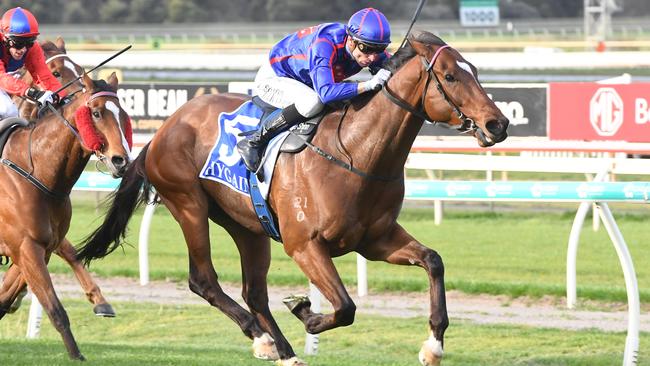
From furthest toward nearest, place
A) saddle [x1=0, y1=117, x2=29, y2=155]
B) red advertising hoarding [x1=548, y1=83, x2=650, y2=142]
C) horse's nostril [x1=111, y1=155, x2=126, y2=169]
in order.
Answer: red advertising hoarding [x1=548, y1=83, x2=650, y2=142]
saddle [x1=0, y1=117, x2=29, y2=155]
horse's nostril [x1=111, y1=155, x2=126, y2=169]

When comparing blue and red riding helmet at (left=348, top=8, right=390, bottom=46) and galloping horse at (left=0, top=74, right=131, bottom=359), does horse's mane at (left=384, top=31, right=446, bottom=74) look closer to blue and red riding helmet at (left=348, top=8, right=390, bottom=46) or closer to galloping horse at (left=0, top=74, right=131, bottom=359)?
blue and red riding helmet at (left=348, top=8, right=390, bottom=46)

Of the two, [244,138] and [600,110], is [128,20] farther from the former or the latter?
[244,138]

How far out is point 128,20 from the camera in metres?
44.2

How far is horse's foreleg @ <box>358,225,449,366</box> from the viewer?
5555 millimetres

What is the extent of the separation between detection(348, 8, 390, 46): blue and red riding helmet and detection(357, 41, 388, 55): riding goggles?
0.06 ft

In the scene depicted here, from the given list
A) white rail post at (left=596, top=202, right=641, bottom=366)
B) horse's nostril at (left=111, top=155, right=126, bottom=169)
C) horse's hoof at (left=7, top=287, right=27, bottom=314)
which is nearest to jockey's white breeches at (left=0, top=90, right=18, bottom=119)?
horse's hoof at (left=7, top=287, right=27, bottom=314)

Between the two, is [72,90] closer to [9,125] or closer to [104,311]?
[9,125]

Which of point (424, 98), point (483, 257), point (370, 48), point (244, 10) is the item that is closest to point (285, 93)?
point (370, 48)

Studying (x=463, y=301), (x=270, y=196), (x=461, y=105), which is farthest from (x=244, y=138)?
(x=463, y=301)

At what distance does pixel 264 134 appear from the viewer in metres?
6.18

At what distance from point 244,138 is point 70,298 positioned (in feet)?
12.4

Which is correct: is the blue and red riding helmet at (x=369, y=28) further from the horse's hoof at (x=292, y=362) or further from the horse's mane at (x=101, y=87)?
the horse's hoof at (x=292, y=362)

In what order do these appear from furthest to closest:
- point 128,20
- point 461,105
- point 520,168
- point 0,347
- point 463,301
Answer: point 128,20
point 520,168
point 463,301
point 0,347
point 461,105

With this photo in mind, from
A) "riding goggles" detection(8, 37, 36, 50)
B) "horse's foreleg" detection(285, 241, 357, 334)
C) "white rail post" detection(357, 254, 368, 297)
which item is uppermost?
"riding goggles" detection(8, 37, 36, 50)
